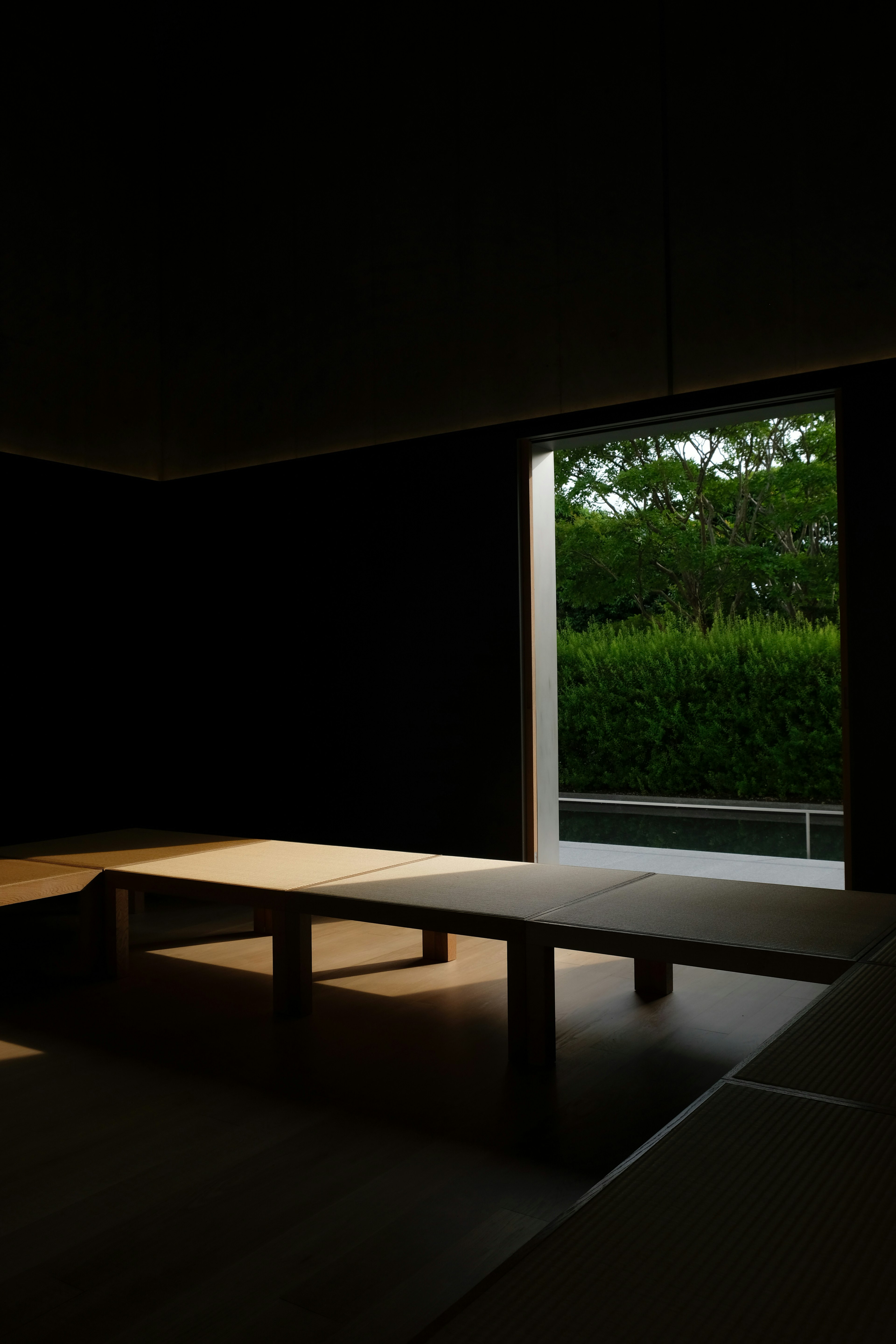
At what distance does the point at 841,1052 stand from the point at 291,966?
6.22ft

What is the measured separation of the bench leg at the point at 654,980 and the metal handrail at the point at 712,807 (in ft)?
14.6

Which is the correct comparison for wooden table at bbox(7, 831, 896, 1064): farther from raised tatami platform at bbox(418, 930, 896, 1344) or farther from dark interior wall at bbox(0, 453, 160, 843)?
dark interior wall at bbox(0, 453, 160, 843)

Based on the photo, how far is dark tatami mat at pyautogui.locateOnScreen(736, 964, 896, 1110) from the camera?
1.58 m

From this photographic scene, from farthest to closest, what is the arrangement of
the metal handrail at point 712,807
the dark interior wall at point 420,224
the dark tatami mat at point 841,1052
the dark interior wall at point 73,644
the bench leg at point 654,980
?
1. the metal handrail at point 712,807
2. the dark interior wall at point 73,644
3. the dark interior wall at point 420,224
4. the bench leg at point 654,980
5. the dark tatami mat at point 841,1052

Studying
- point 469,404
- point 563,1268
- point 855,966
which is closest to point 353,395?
Result: point 469,404

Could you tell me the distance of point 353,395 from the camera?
17.0 ft

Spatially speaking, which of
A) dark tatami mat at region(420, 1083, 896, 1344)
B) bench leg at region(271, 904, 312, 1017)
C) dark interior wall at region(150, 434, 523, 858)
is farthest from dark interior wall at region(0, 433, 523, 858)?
dark tatami mat at region(420, 1083, 896, 1344)

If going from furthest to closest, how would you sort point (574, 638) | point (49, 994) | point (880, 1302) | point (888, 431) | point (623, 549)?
1. point (623, 549)
2. point (574, 638)
3. point (888, 431)
4. point (49, 994)
5. point (880, 1302)

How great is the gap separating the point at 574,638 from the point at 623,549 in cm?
151

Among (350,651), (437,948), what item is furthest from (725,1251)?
(350,651)

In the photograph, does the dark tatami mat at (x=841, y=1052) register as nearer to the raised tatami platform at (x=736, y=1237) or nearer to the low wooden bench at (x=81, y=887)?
the raised tatami platform at (x=736, y=1237)

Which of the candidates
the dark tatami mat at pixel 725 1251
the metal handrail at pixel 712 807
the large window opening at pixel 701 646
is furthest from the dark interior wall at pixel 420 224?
the metal handrail at pixel 712 807

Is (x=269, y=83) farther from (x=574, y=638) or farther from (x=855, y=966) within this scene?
(x=574, y=638)

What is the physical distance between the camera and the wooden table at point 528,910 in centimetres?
252
